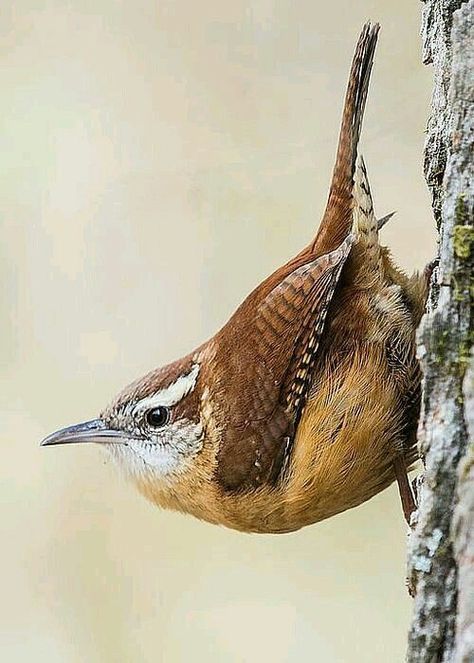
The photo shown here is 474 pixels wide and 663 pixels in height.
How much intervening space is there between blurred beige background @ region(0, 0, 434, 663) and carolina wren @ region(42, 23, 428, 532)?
1414 millimetres

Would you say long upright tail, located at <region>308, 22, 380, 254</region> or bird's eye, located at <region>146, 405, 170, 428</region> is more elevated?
long upright tail, located at <region>308, 22, 380, 254</region>

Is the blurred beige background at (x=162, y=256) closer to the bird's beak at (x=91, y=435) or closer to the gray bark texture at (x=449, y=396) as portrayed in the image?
the bird's beak at (x=91, y=435)

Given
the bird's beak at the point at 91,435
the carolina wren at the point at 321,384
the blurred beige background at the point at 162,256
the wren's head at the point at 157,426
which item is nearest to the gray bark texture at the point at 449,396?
the carolina wren at the point at 321,384

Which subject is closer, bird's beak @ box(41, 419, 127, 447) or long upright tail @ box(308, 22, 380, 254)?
long upright tail @ box(308, 22, 380, 254)

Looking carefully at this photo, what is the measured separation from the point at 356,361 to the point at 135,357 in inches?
82.3

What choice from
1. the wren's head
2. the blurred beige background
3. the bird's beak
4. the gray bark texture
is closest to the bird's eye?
the wren's head

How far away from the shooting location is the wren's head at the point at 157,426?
7.42ft

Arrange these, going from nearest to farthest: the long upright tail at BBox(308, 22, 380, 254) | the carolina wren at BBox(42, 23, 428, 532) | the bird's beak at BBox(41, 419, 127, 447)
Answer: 1. the carolina wren at BBox(42, 23, 428, 532)
2. the long upright tail at BBox(308, 22, 380, 254)
3. the bird's beak at BBox(41, 419, 127, 447)

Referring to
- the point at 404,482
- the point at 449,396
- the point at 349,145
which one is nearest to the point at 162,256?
the point at 349,145

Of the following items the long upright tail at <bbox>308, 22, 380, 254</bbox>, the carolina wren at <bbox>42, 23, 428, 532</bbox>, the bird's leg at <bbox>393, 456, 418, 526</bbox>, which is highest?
the long upright tail at <bbox>308, 22, 380, 254</bbox>

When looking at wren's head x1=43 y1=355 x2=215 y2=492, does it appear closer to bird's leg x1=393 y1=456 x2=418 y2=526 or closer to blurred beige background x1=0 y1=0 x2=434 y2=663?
bird's leg x1=393 y1=456 x2=418 y2=526

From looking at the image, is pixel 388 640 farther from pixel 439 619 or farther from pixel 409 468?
pixel 439 619

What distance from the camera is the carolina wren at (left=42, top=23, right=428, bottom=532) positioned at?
1915 millimetres

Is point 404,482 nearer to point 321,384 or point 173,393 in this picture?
point 321,384
